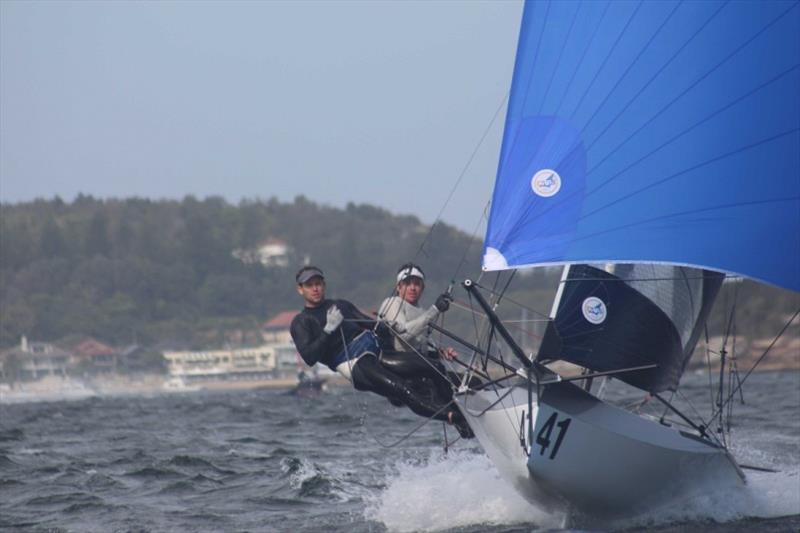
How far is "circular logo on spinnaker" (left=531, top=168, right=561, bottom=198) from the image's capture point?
7.35m

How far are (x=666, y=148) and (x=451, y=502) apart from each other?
2561mm

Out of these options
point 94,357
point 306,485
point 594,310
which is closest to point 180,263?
point 94,357

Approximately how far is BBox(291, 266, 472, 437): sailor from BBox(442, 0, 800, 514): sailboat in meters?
0.63

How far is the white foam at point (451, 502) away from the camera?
811cm

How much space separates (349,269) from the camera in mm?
69500

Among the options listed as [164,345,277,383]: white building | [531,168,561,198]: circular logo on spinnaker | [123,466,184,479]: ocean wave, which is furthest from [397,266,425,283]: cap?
[164,345,277,383]: white building

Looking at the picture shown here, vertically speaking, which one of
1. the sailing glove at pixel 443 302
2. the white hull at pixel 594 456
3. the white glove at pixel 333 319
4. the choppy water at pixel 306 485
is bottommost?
the choppy water at pixel 306 485

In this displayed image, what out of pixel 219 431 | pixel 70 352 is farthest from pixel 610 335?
pixel 70 352

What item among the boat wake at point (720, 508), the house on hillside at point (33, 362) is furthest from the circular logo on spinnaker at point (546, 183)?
the house on hillside at point (33, 362)

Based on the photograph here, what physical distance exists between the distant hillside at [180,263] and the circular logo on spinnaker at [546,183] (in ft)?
181

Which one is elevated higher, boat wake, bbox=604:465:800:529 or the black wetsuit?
the black wetsuit

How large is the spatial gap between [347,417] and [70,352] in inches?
1858

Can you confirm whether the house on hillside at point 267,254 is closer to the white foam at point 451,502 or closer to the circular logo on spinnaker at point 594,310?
the white foam at point 451,502

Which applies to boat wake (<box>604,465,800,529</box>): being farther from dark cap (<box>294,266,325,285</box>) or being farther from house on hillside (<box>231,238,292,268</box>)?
house on hillside (<box>231,238,292,268</box>)
